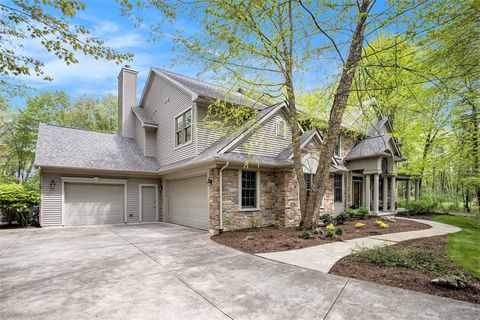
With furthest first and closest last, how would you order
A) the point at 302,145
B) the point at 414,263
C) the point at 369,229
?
the point at 302,145 < the point at 369,229 < the point at 414,263

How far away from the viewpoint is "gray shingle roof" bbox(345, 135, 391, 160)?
571 inches

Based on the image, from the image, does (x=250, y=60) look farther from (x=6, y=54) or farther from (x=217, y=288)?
(x=217, y=288)

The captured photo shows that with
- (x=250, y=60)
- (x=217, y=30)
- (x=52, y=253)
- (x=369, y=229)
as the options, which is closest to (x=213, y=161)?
(x=250, y=60)

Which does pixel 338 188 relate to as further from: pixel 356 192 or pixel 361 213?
pixel 356 192

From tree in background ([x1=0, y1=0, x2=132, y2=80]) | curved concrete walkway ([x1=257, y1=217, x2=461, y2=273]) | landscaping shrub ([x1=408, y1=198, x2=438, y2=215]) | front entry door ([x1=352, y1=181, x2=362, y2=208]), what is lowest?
landscaping shrub ([x1=408, y1=198, x2=438, y2=215])

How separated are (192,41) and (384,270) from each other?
828 centimetres

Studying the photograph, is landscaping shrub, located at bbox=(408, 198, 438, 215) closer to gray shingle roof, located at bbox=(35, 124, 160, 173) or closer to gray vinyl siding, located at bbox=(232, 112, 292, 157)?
gray vinyl siding, located at bbox=(232, 112, 292, 157)

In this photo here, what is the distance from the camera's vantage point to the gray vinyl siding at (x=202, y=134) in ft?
35.4

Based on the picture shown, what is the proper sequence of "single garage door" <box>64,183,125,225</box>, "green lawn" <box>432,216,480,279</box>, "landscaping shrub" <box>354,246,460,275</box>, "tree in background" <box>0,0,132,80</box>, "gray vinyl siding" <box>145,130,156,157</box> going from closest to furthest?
"tree in background" <box>0,0,132,80</box>
"landscaping shrub" <box>354,246,460,275</box>
"green lawn" <box>432,216,480,279</box>
"single garage door" <box>64,183,125,225</box>
"gray vinyl siding" <box>145,130,156,157</box>

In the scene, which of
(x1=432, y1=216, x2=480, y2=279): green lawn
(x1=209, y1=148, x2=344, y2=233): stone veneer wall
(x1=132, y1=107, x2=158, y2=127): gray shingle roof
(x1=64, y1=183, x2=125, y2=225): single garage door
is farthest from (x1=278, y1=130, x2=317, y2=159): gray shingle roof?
(x1=64, y1=183, x2=125, y2=225): single garage door

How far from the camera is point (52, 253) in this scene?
21.5 feet

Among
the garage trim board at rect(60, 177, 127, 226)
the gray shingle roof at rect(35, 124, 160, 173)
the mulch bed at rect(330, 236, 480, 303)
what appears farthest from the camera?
the garage trim board at rect(60, 177, 127, 226)

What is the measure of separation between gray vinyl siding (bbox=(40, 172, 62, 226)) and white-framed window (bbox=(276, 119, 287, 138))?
9937 millimetres

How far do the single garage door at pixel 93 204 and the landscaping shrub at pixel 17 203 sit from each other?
Answer: 52.5 inches
